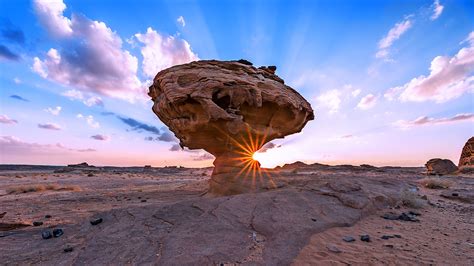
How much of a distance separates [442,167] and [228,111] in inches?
1271

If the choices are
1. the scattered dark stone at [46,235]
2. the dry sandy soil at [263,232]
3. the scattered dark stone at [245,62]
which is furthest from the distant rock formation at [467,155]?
the scattered dark stone at [46,235]

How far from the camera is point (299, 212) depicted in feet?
23.8

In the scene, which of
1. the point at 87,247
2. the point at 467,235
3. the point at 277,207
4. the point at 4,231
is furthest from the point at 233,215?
the point at 4,231

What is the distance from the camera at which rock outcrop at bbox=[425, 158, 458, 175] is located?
99.1 ft

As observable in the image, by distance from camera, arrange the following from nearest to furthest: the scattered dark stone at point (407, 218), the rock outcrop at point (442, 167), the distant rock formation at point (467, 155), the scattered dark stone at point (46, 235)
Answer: the scattered dark stone at point (46, 235), the scattered dark stone at point (407, 218), the rock outcrop at point (442, 167), the distant rock formation at point (467, 155)

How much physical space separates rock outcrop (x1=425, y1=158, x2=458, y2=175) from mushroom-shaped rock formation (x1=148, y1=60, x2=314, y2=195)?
2733cm

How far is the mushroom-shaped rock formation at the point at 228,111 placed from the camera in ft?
32.8

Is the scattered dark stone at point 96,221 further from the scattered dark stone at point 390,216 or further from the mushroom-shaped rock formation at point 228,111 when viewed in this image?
the scattered dark stone at point 390,216

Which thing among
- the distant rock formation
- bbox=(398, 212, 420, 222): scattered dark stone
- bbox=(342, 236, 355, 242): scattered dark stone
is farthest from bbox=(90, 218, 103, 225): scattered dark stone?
the distant rock formation

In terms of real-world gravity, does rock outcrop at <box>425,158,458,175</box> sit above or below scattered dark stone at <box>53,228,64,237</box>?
above

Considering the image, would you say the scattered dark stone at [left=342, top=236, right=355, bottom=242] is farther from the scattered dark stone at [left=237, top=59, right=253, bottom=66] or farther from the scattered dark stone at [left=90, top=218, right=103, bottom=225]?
the scattered dark stone at [left=237, top=59, right=253, bottom=66]

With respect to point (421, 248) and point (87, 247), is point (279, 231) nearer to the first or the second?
point (421, 248)

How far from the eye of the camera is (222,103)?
10547 mm

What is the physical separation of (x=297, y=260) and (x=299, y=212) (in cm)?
257
